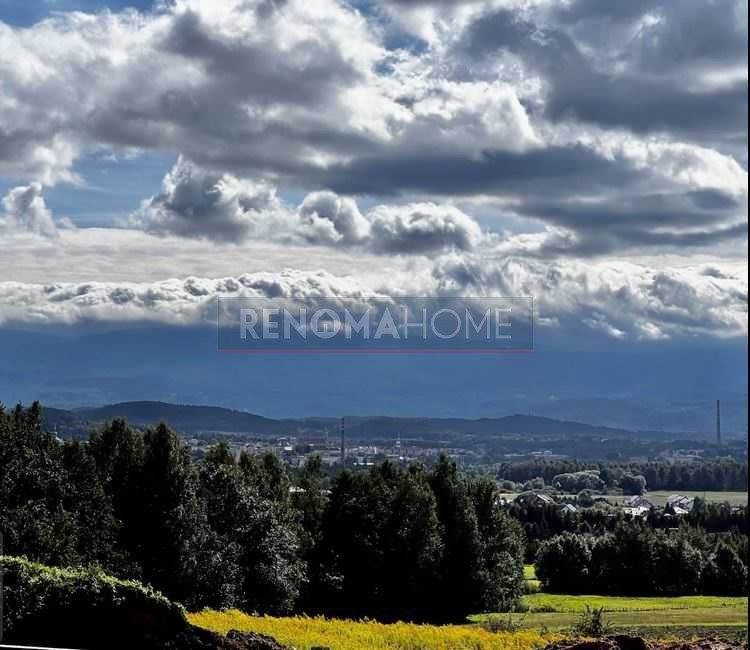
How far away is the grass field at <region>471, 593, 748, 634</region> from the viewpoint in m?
16.1

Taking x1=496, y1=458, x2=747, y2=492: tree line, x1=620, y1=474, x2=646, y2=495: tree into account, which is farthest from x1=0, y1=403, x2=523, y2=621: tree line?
x1=620, y1=474, x2=646, y2=495: tree

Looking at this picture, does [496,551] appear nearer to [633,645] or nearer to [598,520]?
[598,520]

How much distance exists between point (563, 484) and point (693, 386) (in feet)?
161

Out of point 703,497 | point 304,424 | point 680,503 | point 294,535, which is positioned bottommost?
point 680,503

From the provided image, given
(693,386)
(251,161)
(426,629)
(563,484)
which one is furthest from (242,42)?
(693,386)

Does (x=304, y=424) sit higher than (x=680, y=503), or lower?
higher

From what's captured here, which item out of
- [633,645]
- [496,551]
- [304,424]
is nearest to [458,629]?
[633,645]

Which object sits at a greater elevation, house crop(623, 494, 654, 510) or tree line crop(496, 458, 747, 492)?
tree line crop(496, 458, 747, 492)

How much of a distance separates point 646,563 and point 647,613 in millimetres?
7685

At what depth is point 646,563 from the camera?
2748 cm

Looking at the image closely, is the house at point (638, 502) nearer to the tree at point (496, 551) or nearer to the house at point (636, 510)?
the house at point (636, 510)

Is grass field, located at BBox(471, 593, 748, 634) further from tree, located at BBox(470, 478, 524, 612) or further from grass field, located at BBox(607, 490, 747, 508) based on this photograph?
grass field, located at BBox(607, 490, 747, 508)

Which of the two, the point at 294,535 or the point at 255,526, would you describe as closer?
the point at 255,526

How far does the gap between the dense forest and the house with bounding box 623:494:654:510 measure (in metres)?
13.5
